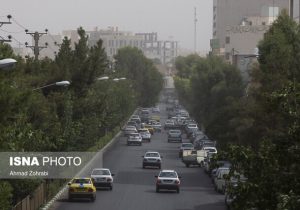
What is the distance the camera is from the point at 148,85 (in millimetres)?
174250

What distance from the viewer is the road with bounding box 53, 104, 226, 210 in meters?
44.6

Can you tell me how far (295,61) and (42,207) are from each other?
1892 cm

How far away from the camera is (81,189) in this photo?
46250 millimetres

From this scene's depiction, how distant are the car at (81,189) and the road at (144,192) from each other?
32 centimetres

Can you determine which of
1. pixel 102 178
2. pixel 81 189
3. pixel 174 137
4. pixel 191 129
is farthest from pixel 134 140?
pixel 81 189

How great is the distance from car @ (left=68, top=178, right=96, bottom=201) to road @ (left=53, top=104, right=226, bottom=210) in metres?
0.32

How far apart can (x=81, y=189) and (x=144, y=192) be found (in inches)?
247

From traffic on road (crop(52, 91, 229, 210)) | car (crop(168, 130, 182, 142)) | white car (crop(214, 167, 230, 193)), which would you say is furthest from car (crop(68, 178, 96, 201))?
car (crop(168, 130, 182, 142))

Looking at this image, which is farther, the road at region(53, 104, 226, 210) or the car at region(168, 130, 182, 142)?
the car at region(168, 130, 182, 142)

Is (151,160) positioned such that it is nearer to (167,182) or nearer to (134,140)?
(167,182)

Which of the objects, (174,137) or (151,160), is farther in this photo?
(174,137)

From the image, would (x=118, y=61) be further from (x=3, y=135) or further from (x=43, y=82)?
(x=3, y=135)

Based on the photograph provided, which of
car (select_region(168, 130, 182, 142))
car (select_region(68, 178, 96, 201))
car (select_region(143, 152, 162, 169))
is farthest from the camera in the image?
car (select_region(168, 130, 182, 142))

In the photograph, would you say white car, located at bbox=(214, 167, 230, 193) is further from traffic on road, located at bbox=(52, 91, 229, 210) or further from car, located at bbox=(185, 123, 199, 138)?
car, located at bbox=(185, 123, 199, 138)
